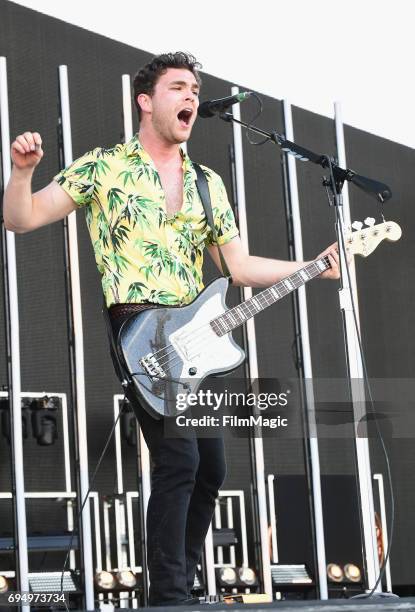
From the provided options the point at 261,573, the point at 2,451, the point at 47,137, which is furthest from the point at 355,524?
the point at 47,137

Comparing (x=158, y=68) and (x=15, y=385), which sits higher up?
(x=158, y=68)

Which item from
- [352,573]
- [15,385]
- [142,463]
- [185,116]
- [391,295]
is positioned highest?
[391,295]

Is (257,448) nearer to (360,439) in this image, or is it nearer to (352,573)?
(352,573)

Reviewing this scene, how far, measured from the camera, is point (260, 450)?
5.87m

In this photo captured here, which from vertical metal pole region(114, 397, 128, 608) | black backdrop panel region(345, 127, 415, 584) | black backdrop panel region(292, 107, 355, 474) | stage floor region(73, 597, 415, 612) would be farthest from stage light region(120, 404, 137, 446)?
stage floor region(73, 597, 415, 612)

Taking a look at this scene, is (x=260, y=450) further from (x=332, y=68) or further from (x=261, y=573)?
(x=332, y=68)

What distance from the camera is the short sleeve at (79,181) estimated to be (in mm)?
3031

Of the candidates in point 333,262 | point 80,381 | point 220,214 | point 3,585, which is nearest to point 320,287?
point 80,381

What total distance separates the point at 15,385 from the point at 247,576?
181 centimetres

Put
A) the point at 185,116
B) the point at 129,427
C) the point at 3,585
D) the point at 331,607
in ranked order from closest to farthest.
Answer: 1. the point at 331,607
2. the point at 185,116
3. the point at 3,585
4. the point at 129,427

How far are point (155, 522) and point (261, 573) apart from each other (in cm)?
314

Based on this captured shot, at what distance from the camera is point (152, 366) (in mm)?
2969

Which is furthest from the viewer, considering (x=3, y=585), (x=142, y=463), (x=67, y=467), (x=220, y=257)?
(x=67, y=467)

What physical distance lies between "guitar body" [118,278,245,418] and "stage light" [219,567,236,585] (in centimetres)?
305
